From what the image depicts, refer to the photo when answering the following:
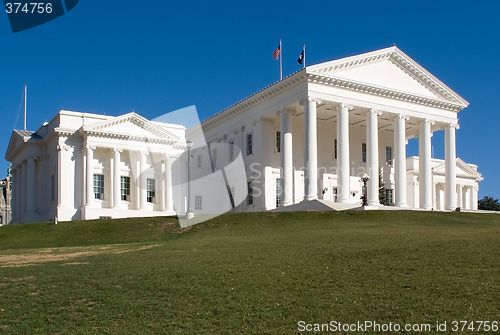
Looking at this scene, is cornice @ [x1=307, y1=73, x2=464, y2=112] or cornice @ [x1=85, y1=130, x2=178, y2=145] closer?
cornice @ [x1=307, y1=73, x2=464, y2=112]

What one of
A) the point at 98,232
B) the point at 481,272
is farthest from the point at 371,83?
the point at 481,272

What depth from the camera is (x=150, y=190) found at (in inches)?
2362

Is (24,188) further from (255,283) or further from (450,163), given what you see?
(255,283)

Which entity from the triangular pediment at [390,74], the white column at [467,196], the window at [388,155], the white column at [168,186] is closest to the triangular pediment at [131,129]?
the white column at [168,186]

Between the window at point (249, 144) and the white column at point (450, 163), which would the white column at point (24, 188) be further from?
the white column at point (450, 163)

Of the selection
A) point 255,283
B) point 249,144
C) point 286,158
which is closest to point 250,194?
point 249,144

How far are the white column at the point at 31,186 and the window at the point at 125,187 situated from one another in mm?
9437

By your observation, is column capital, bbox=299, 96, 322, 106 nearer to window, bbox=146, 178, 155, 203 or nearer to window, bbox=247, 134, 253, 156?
window, bbox=247, 134, 253, 156

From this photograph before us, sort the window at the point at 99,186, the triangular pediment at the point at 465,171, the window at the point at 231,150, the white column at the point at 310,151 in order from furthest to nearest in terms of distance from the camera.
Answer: the triangular pediment at the point at 465,171
the window at the point at 231,150
the window at the point at 99,186
the white column at the point at 310,151

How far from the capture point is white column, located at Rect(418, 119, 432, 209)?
53656 millimetres

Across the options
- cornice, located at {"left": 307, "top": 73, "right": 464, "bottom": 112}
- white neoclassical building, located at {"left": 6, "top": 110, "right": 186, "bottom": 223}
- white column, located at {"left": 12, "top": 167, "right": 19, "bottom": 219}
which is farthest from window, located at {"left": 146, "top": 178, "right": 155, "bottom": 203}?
cornice, located at {"left": 307, "top": 73, "right": 464, "bottom": 112}

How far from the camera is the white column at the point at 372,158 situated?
1988 inches

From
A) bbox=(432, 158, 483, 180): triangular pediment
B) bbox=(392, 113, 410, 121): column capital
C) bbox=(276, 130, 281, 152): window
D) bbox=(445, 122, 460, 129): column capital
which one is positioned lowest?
bbox=(432, 158, 483, 180): triangular pediment

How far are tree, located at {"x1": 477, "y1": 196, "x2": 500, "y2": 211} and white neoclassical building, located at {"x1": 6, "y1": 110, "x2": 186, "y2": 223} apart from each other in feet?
196
